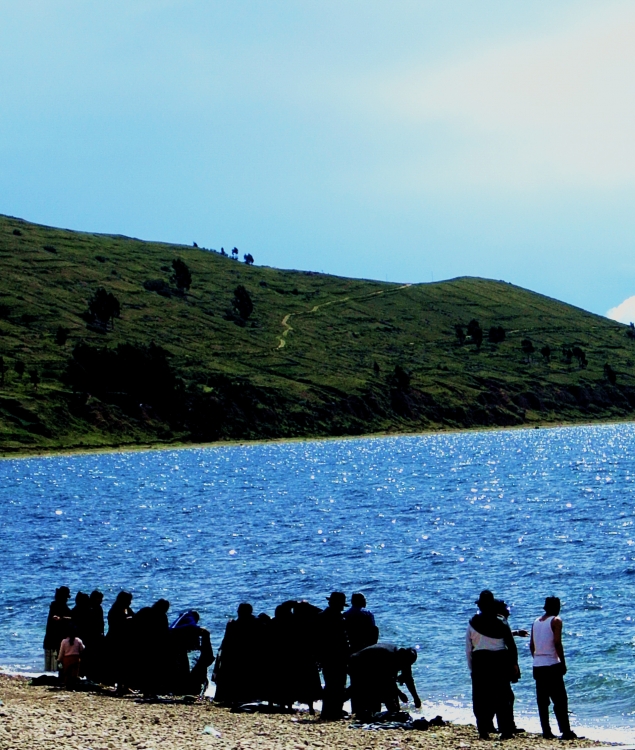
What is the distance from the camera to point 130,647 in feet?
84.7

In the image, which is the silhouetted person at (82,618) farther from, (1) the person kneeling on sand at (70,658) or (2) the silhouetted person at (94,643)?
(1) the person kneeling on sand at (70,658)

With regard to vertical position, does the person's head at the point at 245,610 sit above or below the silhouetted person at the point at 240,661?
above

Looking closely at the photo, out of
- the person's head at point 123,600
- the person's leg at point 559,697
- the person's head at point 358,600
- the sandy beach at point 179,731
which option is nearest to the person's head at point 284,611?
the person's head at point 358,600

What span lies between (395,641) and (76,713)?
1447 centimetres

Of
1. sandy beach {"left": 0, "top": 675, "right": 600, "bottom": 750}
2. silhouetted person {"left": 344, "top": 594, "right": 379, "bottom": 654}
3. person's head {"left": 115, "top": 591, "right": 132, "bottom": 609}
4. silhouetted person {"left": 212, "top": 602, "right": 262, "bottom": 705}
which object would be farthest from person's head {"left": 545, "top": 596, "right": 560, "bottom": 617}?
person's head {"left": 115, "top": 591, "right": 132, "bottom": 609}

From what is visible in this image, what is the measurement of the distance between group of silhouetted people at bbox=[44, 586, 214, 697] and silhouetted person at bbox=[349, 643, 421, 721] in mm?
3950

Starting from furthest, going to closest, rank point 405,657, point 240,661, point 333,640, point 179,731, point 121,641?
point 121,641 → point 240,661 → point 405,657 → point 333,640 → point 179,731

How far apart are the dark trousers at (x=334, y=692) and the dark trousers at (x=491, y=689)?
3.22 m

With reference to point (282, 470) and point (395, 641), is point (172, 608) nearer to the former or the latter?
point (395, 641)

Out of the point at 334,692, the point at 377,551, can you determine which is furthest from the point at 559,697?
the point at 377,551

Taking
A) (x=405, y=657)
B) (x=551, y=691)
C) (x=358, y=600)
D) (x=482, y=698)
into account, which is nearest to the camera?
(x=482, y=698)

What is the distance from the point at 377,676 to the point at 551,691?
12.3ft

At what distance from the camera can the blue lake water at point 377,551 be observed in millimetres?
33844

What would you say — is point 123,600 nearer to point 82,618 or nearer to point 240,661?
point 82,618
